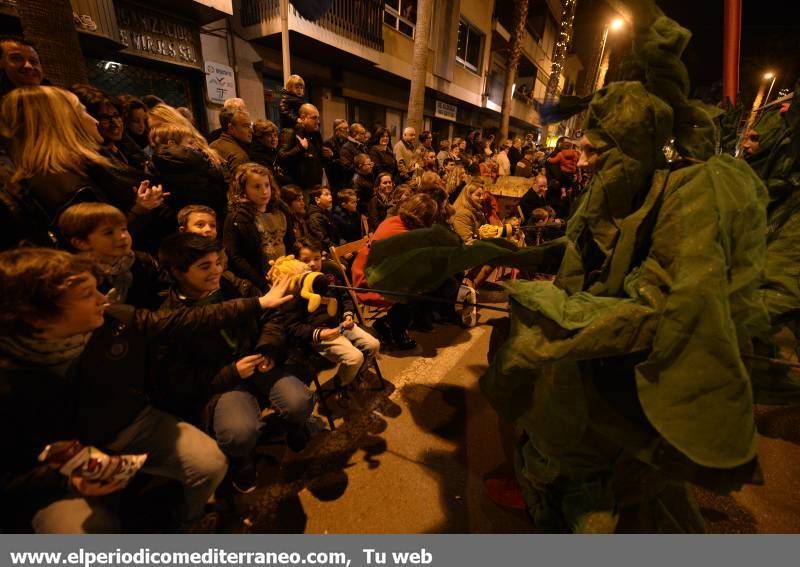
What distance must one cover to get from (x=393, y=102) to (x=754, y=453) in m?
14.4

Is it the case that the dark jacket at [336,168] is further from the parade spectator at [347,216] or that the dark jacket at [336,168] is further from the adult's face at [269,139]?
the adult's face at [269,139]

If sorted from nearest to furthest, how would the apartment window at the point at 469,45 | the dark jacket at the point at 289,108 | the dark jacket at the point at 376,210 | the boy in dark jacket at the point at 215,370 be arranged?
the boy in dark jacket at the point at 215,370, the dark jacket at the point at 289,108, the dark jacket at the point at 376,210, the apartment window at the point at 469,45

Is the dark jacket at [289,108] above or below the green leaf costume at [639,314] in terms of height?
above

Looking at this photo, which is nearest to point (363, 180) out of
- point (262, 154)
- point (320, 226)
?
point (262, 154)

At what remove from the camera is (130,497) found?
5.75 feet

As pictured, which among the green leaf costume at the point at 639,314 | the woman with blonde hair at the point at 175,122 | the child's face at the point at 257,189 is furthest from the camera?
the woman with blonde hair at the point at 175,122

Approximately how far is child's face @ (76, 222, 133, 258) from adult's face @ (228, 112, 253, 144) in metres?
2.18

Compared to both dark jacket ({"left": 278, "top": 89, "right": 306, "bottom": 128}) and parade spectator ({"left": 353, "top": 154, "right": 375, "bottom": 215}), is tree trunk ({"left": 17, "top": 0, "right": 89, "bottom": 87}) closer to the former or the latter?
dark jacket ({"left": 278, "top": 89, "right": 306, "bottom": 128})

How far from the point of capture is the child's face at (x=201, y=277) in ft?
5.97

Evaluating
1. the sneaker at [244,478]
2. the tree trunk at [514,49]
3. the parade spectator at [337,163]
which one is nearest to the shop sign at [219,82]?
the parade spectator at [337,163]

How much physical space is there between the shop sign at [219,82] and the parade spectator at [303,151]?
4.62m

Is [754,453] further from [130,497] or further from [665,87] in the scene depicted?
[130,497]
